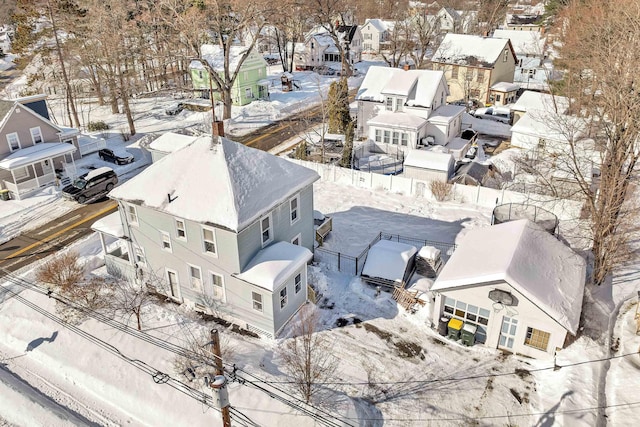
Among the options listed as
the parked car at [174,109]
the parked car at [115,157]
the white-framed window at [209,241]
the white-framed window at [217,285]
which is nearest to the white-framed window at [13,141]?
the parked car at [115,157]

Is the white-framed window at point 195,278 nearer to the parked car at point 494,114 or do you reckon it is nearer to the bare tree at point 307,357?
the bare tree at point 307,357

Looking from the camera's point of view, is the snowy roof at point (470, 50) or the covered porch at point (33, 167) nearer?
the covered porch at point (33, 167)

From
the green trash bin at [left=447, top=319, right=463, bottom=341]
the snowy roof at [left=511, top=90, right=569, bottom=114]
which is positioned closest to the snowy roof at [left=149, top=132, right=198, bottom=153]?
the green trash bin at [left=447, top=319, right=463, bottom=341]

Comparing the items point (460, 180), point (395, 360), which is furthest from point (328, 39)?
point (395, 360)

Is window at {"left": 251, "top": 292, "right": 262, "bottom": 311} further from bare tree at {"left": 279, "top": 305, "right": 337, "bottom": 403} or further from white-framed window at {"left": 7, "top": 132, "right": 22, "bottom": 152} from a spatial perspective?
white-framed window at {"left": 7, "top": 132, "right": 22, "bottom": 152}

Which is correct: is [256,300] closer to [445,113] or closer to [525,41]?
[445,113]

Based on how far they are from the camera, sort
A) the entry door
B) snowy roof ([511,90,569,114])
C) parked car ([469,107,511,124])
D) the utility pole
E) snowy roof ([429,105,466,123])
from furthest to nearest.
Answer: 1. parked car ([469,107,511,124])
2. snowy roof ([511,90,569,114])
3. snowy roof ([429,105,466,123])
4. the entry door
5. the utility pole
